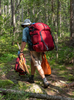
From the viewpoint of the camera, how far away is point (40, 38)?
3.48 meters

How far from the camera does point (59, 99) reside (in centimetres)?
271

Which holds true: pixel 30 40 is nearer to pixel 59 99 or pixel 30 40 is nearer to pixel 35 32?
pixel 35 32

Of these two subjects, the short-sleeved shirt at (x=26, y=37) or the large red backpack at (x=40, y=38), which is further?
the short-sleeved shirt at (x=26, y=37)

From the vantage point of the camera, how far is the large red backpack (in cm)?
348

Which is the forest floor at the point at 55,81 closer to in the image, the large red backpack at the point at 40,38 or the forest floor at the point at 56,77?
the forest floor at the point at 56,77

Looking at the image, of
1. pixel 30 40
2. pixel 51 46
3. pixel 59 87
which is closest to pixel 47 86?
pixel 59 87

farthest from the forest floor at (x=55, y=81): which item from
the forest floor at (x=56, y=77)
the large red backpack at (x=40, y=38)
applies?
the large red backpack at (x=40, y=38)

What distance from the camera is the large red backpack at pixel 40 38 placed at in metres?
3.48

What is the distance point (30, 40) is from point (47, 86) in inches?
55.8

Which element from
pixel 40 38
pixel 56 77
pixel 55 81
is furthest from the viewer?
pixel 56 77

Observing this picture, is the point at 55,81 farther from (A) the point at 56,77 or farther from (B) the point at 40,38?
(B) the point at 40,38

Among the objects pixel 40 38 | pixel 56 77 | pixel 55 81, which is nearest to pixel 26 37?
pixel 40 38

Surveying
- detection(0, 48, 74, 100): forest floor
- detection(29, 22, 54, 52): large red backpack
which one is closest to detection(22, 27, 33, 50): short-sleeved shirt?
detection(29, 22, 54, 52): large red backpack

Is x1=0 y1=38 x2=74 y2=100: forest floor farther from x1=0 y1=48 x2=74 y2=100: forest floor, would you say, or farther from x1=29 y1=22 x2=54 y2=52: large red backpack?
x1=29 y1=22 x2=54 y2=52: large red backpack
